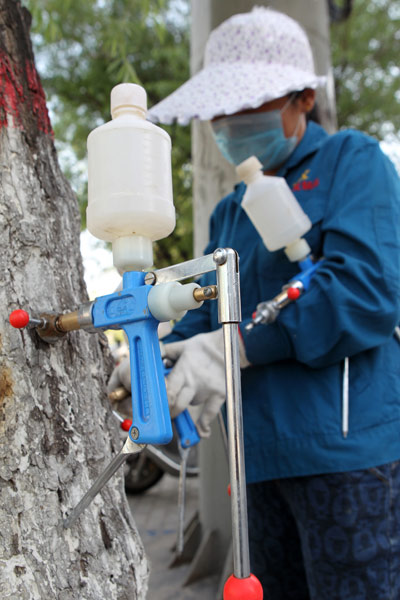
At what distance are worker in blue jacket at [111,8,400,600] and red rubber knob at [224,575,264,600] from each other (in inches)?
22.1

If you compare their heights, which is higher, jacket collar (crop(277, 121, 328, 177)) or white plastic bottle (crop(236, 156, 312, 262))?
jacket collar (crop(277, 121, 328, 177))

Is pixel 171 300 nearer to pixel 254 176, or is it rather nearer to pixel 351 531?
pixel 254 176

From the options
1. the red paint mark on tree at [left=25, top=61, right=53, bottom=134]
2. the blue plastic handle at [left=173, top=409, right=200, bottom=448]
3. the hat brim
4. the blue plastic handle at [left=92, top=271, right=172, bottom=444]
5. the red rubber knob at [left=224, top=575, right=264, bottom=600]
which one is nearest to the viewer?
the red rubber knob at [left=224, top=575, right=264, bottom=600]

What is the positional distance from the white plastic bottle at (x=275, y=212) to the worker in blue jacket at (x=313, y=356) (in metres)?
0.07

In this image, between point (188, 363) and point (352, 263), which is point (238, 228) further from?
point (188, 363)

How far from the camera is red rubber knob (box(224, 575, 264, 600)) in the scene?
0.50 metres

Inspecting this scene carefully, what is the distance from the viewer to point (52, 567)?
71 cm

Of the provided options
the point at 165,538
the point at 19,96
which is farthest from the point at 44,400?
the point at 165,538

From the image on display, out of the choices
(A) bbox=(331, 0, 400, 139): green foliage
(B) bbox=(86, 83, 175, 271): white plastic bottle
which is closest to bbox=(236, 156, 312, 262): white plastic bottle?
(B) bbox=(86, 83, 175, 271): white plastic bottle

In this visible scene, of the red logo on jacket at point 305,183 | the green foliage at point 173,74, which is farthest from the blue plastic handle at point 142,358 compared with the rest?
the green foliage at point 173,74

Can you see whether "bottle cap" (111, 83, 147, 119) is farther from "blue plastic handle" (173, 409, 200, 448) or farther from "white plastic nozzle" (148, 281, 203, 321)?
"blue plastic handle" (173, 409, 200, 448)

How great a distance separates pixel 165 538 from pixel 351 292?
2861mm

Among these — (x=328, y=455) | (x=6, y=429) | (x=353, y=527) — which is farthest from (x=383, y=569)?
(x=6, y=429)

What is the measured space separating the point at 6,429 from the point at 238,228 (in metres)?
0.97
